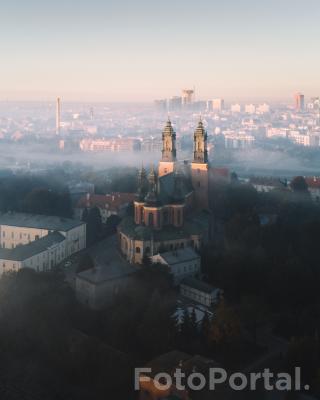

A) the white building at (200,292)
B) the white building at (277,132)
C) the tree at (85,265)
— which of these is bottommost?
the white building at (200,292)

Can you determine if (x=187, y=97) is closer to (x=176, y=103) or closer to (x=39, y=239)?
(x=176, y=103)

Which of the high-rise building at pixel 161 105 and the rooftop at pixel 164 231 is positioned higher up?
the high-rise building at pixel 161 105

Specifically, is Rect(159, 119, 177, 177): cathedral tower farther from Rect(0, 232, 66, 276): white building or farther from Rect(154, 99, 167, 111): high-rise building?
Rect(154, 99, 167, 111): high-rise building

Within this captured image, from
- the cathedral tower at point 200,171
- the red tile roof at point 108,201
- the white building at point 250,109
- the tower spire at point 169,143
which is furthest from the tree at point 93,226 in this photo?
the white building at point 250,109

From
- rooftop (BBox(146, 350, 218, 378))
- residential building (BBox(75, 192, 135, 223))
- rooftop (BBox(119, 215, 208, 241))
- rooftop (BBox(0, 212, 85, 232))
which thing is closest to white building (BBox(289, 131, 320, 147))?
residential building (BBox(75, 192, 135, 223))

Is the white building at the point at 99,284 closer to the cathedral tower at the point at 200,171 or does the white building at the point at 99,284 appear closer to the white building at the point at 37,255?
the white building at the point at 37,255

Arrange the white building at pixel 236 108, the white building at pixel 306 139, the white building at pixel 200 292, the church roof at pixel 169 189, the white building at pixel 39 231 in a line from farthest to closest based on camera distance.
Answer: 1. the white building at pixel 236 108
2. the white building at pixel 306 139
3. the white building at pixel 39 231
4. the church roof at pixel 169 189
5. the white building at pixel 200 292

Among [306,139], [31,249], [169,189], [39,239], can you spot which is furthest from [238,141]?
[31,249]

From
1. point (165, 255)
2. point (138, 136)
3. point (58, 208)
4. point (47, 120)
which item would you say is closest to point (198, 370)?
point (165, 255)
